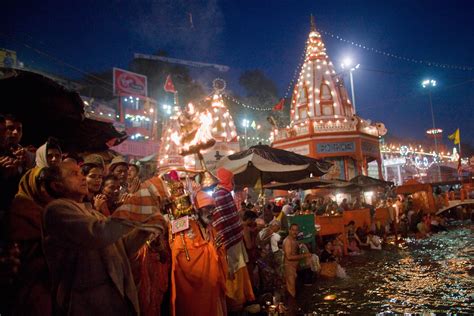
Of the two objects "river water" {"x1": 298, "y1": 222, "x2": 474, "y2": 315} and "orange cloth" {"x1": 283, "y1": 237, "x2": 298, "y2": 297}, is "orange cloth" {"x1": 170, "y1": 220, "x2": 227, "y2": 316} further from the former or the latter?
"orange cloth" {"x1": 283, "y1": 237, "x2": 298, "y2": 297}

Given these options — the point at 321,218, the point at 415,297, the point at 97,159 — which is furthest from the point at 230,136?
the point at 97,159

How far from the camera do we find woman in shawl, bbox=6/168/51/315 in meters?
2.54

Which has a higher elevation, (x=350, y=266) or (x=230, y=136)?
(x=230, y=136)

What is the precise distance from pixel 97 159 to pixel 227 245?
2.08 m

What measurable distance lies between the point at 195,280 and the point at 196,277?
4 centimetres

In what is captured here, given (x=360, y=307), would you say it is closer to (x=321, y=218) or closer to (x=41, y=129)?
(x=321, y=218)

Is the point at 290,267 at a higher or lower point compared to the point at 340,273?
higher

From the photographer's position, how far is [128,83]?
128 feet

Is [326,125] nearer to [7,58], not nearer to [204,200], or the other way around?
[204,200]

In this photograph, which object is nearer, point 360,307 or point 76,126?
point 76,126

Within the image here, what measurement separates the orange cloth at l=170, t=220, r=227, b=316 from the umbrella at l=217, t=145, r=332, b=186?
358 cm

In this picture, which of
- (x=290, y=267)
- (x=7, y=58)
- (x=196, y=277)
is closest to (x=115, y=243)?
(x=196, y=277)

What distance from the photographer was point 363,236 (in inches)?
527

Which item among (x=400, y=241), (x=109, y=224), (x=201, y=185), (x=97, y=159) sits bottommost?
(x=400, y=241)
